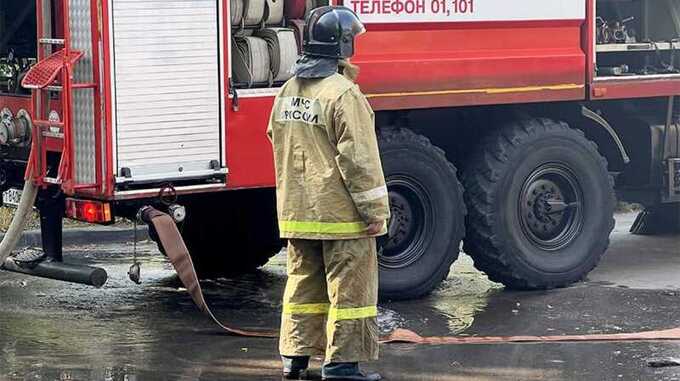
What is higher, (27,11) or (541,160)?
(27,11)

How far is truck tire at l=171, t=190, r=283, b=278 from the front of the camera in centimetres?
952

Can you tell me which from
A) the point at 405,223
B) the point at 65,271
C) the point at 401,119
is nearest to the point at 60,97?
the point at 65,271

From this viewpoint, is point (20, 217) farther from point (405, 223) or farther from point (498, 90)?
point (498, 90)

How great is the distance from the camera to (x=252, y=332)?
26.9 feet

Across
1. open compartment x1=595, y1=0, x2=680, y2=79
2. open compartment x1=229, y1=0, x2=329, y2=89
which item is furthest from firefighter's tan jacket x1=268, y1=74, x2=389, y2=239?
open compartment x1=595, y1=0, x2=680, y2=79

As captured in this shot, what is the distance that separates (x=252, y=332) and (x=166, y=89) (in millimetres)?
1416

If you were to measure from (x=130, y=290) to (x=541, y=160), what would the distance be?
273cm

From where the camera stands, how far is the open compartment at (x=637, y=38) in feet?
32.6

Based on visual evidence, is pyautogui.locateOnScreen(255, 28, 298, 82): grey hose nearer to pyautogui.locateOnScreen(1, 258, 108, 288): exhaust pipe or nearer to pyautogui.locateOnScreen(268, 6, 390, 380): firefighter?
pyautogui.locateOnScreen(268, 6, 390, 380): firefighter

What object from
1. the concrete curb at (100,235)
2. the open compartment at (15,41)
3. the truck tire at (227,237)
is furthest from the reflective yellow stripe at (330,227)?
the concrete curb at (100,235)

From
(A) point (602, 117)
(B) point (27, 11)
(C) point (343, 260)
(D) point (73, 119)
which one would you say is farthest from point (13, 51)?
(A) point (602, 117)

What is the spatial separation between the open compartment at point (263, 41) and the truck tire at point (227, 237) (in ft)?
4.01

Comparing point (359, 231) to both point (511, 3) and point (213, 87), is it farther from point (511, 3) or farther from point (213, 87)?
point (511, 3)

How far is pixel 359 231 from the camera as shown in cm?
685
